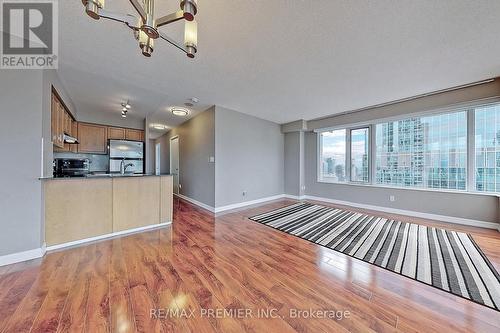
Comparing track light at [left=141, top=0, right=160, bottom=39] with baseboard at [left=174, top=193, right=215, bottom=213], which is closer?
track light at [left=141, top=0, right=160, bottom=39]

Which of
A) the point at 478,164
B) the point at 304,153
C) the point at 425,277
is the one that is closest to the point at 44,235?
the point at 425,277

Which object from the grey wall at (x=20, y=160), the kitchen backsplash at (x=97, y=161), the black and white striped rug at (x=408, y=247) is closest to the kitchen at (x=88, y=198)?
the grey wall at (x=20, y=160)

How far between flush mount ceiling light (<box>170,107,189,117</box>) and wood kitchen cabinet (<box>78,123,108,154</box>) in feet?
6.27

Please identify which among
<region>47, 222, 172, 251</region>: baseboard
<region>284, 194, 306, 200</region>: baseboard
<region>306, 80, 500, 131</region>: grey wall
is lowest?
<region>47, 222, 172, 251</region>: baseboard

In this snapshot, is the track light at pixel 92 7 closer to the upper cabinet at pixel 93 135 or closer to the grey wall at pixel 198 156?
the grey wall at pixel 198 156

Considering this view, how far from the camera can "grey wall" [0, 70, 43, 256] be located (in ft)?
6.54

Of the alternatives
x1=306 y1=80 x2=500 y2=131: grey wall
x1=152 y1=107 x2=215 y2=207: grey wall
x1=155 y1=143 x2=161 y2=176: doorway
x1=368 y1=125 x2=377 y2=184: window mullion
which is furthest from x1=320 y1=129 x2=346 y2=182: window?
x1=155 y1=143 x2=161 y2=176: doorway

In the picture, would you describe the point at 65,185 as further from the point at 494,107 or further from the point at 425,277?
the point at 494,107

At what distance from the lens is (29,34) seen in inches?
79.2

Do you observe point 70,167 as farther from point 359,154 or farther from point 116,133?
point 359,154

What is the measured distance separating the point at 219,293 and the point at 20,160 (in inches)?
103

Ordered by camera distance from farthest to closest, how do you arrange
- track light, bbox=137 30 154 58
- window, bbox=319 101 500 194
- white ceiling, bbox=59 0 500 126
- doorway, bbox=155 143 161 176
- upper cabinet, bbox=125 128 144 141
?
doorway, bbox=155 143 161 176
upper cabinet, bbox=125 128 144 141
window, bbox=319 101 500 194
white ceiling, bbox=59 0 500 126
track light, bbox=137 30 154 58

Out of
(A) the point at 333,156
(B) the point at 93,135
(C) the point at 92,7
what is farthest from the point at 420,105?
(B) the point at 93,135

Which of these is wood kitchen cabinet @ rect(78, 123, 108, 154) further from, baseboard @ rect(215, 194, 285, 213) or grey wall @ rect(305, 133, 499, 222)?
grey wall @ rect(305, 133, 499, 222)
